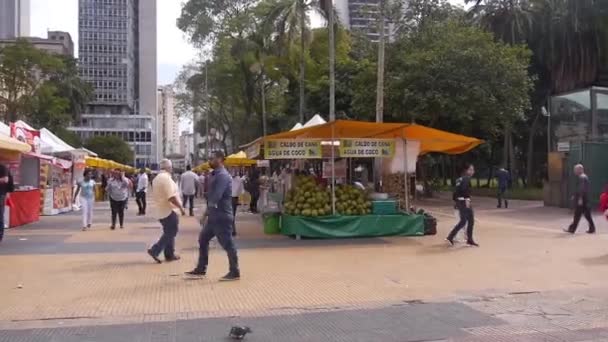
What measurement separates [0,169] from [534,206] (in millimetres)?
20052

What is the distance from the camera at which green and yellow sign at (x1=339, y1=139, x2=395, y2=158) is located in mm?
15539

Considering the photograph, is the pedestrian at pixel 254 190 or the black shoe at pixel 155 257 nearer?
the black shoe at pixel 155 257

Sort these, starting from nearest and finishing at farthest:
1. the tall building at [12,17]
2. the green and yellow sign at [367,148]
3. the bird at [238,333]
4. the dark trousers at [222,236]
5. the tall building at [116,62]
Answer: the bird at [238,333]
the dark trousers at [222,236]
the green and yellow sign at [367,148]
the tall building at [12,17]
the tall building at [116,62]

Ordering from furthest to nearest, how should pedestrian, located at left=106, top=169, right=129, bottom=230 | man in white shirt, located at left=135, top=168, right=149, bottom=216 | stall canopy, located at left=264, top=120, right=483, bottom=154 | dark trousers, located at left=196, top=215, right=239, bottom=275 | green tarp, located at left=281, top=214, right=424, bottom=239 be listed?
man in white shirt, located at left=135, top=168, right=149, bottom=216 → pedestrian, located at left=106, top=169, right=129, bottom=230 → green tarp, located at left=281, top=214, right=424, bottom=239 → stall canopy, located at left=264, top=120, right=483, bottom=154 → dark trousers, located at left=196, top=215, right=239, bottom=275

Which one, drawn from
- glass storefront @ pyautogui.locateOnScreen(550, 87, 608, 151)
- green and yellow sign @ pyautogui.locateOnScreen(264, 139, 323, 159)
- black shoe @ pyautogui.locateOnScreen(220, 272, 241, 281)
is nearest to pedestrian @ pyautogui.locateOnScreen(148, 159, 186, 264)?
black shoe @ pyautogui.locateOnScreen(220, 272, 241, 281)

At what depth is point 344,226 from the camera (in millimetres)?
14969

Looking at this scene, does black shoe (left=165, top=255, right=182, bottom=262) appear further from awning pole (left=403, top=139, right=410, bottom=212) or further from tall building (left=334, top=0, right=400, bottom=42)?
→ tall building (left=334, top=0, right=400, bottom=42)

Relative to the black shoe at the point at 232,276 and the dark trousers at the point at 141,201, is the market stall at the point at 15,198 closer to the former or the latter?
the dark trousers at the point at 141,201

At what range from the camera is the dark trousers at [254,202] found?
25.7m

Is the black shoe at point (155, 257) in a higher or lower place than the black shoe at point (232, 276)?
higher

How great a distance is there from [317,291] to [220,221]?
177 cm

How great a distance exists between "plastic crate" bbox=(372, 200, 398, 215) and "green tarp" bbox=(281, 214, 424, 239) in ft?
0.65

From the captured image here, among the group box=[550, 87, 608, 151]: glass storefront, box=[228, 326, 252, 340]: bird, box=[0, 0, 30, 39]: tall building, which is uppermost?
box=[0, 0, 30, 39]: tall building

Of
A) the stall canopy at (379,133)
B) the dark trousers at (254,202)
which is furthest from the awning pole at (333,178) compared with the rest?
the dark trousers at (254,202)
